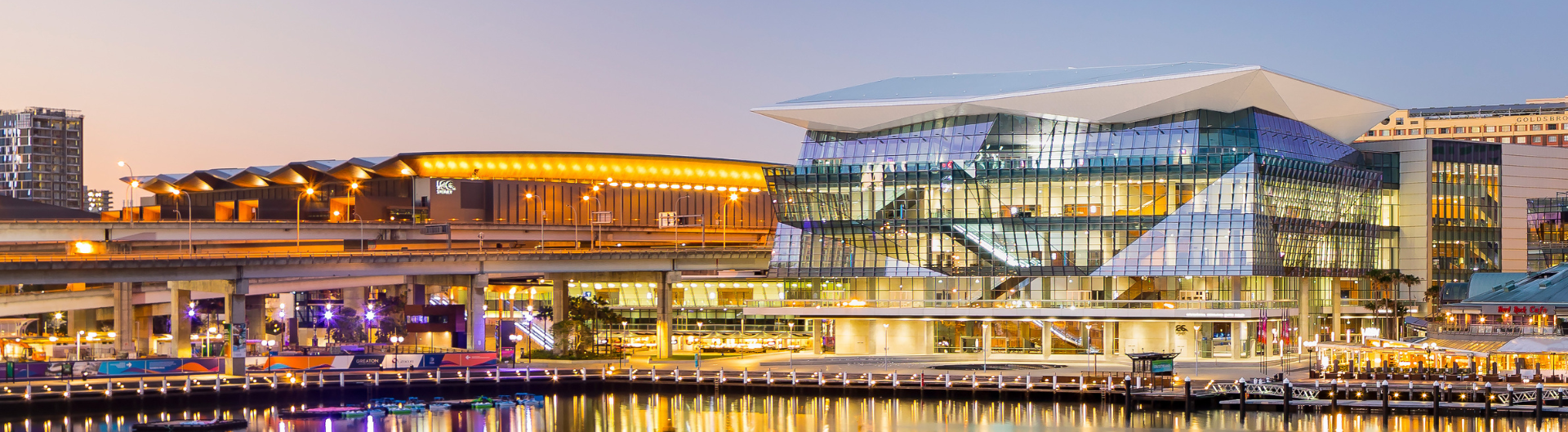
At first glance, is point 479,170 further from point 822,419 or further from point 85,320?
point 822,419

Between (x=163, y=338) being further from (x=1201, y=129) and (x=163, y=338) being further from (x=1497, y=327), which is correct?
(x=1497, y=327)

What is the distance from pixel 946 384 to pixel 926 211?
27571mm

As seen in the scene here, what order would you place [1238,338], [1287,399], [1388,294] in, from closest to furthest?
[1287,399], [1238,338], [1388,294]

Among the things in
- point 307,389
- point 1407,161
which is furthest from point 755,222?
point 307,389

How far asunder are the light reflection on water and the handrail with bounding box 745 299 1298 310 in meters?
25.9

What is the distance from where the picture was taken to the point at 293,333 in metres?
154

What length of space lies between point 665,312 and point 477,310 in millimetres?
13618

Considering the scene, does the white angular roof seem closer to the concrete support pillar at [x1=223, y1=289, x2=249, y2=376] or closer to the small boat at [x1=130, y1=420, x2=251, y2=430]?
the concrete support pillar at [x1=223, y1=289, x2=249, y2=376]

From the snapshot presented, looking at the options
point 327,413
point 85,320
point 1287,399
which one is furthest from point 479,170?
point 1287,399

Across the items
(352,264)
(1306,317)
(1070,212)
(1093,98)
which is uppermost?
(1093,98)

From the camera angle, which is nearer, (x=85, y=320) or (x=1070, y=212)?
(x=1070, y=212)

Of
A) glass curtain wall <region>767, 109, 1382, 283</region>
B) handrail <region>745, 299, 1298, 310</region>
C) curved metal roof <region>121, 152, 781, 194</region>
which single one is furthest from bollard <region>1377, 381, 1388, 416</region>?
curved metal roof <region>121, 152, 781, 194</region>

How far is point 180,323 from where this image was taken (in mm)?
117250

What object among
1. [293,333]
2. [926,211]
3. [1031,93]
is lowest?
[293,333]
